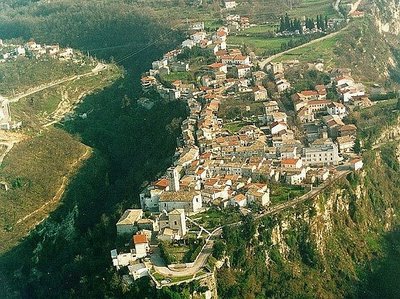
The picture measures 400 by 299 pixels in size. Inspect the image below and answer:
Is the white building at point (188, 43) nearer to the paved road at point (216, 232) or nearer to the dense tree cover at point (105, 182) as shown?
the dense tree cover at point (105, 182)

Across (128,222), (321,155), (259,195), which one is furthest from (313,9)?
(128,222)

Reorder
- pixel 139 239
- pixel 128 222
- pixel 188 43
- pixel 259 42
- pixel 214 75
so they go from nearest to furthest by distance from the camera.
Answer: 1. pixel 139 239
2. pixel 128 222
3. pixel 214 75
4. pixel 188 43
5. pixel 259 42

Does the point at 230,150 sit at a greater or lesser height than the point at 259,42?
lesser

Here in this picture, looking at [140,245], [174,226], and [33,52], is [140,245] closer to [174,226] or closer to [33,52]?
[174,226]

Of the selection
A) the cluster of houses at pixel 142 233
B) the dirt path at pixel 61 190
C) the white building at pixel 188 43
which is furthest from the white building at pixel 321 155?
the white building at pixel 188 43

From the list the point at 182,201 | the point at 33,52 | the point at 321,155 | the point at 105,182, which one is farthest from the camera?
the point at 33,52

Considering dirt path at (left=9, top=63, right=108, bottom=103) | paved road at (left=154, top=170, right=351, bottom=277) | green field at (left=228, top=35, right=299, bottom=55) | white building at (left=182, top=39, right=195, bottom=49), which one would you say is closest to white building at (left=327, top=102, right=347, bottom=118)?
paved road at (left=154, top=170, right=351, bottom=277)

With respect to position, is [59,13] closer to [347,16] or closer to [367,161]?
[347,16]
